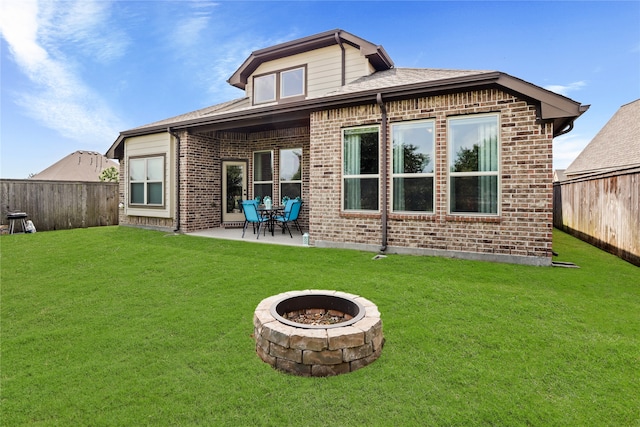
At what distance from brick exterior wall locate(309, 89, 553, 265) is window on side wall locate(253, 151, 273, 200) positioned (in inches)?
148

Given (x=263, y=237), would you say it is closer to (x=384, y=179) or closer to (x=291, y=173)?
(x=291, y=173)

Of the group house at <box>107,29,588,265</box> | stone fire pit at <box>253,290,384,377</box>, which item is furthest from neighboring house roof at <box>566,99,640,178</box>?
stone fire pit at <box>253,290,384,377</box>

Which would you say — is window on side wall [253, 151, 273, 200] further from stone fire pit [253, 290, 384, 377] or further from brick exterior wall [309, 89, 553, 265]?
stone fire pit [253, 290, 384, 377]

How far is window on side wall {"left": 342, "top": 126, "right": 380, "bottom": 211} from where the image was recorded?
6551 mm

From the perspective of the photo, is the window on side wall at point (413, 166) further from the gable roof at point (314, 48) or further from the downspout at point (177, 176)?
the downspout at point (177, 176)

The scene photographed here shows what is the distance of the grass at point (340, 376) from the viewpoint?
2.01 meters

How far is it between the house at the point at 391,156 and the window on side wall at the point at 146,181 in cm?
6

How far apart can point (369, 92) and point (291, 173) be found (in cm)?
462

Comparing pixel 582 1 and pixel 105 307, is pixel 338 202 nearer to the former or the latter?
pixel 105 307

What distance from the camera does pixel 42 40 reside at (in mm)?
11125

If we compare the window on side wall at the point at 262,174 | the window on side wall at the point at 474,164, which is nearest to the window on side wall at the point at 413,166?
the window on side wall at the point at 474,164

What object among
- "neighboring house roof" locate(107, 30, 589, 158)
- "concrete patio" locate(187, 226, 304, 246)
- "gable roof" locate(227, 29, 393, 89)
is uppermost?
"gable roof" locate(227, 29, 393, 89)

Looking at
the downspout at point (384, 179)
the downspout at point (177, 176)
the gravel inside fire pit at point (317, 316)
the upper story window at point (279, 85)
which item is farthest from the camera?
the upper story window at point (279, 85)

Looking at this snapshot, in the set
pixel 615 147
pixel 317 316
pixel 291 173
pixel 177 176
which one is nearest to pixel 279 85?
pixel 291 173
